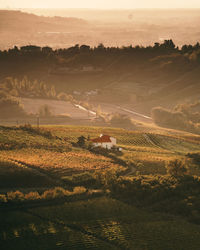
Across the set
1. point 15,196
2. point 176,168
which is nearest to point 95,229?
point 15,196

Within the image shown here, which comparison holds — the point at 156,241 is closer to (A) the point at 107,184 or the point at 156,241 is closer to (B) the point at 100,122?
(A) the point at 107,184

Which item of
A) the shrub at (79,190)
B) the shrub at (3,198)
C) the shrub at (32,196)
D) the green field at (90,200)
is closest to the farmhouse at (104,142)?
the green field at (90,200)

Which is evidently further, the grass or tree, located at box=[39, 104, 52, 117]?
tree, located at box=[39, 104, 52, 117]

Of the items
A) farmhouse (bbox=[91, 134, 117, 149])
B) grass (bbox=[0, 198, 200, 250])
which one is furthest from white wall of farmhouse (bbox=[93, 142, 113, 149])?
grass (bbox=[0, 198, 200, 250])

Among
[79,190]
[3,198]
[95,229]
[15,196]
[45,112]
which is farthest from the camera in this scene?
[45,112]

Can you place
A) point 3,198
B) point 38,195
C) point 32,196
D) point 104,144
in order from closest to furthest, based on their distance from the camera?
point 3,198, point 32,196, point 38,195, point 104,144

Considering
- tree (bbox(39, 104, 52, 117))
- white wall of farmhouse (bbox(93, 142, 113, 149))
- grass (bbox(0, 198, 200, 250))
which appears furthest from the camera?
tree (bbox(39, 104, 52, 117))

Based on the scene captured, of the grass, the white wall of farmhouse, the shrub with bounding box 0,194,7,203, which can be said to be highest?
the white wall of farmhouse

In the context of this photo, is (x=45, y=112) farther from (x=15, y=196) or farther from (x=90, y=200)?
(x=15, y=196)

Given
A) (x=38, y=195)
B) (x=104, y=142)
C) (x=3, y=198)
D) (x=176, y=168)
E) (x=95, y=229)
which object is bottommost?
(x=95, y=229)

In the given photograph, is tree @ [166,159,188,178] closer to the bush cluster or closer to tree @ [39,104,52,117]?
the bush cluster
